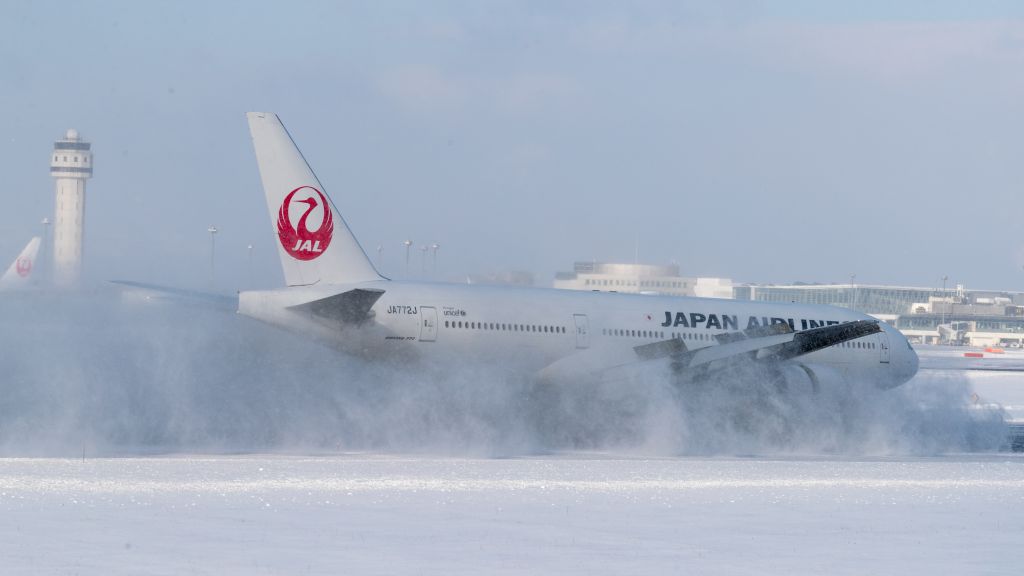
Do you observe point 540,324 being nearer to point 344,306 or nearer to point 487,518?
point 344,306

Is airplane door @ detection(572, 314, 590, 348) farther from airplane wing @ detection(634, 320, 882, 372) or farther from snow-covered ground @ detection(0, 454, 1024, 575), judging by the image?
snow-covered ground @ detection(0, 454, 1024, 575)

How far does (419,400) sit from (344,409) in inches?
61.0

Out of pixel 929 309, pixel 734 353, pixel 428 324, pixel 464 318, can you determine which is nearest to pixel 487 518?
pixel 428 324

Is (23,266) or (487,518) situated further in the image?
(23,266)

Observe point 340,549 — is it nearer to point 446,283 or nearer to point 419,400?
point 419,400

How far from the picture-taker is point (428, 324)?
90.8ft

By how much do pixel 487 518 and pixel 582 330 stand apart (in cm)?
1475

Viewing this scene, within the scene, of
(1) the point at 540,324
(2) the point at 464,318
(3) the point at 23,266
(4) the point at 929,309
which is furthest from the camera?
(4) the point at 929,309

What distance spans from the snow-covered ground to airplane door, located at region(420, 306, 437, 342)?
592cm

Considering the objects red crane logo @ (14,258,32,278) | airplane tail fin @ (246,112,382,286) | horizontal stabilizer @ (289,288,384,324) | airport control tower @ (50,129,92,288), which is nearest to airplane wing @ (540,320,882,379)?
horizontal stabilizer @ (289,288,384,324)

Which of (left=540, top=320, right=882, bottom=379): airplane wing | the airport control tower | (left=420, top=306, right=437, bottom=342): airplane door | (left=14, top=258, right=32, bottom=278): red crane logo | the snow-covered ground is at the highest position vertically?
the airport control tower

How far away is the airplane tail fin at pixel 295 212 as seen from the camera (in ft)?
91.5

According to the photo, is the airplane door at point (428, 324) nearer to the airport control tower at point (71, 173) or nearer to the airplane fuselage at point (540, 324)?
the airplane fuselage at point (540, 324)

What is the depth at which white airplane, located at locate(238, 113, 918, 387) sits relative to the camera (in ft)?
87.1
